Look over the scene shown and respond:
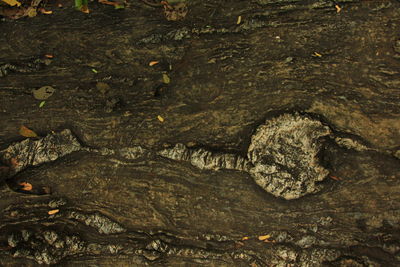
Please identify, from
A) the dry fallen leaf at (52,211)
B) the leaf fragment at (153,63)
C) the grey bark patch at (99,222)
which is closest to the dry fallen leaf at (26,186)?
the dry fallen leaf at (52,211)

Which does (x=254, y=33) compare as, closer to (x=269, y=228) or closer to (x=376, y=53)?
(x=376, y=53)

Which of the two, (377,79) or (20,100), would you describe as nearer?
(377,79)

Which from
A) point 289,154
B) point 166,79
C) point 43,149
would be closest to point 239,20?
point 166,79

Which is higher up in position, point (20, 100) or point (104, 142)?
point (20, 100)

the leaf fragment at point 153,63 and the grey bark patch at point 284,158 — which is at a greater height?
the leaf fragment at point 153,63

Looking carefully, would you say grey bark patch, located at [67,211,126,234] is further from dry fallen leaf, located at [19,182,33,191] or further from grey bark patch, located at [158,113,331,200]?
grey bark patch, located at [158,113,331,200]

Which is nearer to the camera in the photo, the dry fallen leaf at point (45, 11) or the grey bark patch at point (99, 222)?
the grey bark patch at point (99, 222)

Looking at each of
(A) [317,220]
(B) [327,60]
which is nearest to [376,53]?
(B) [327,60]

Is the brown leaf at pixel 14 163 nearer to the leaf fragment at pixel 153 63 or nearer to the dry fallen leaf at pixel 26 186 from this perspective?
the dry fallen leaf at pixel 26 186
